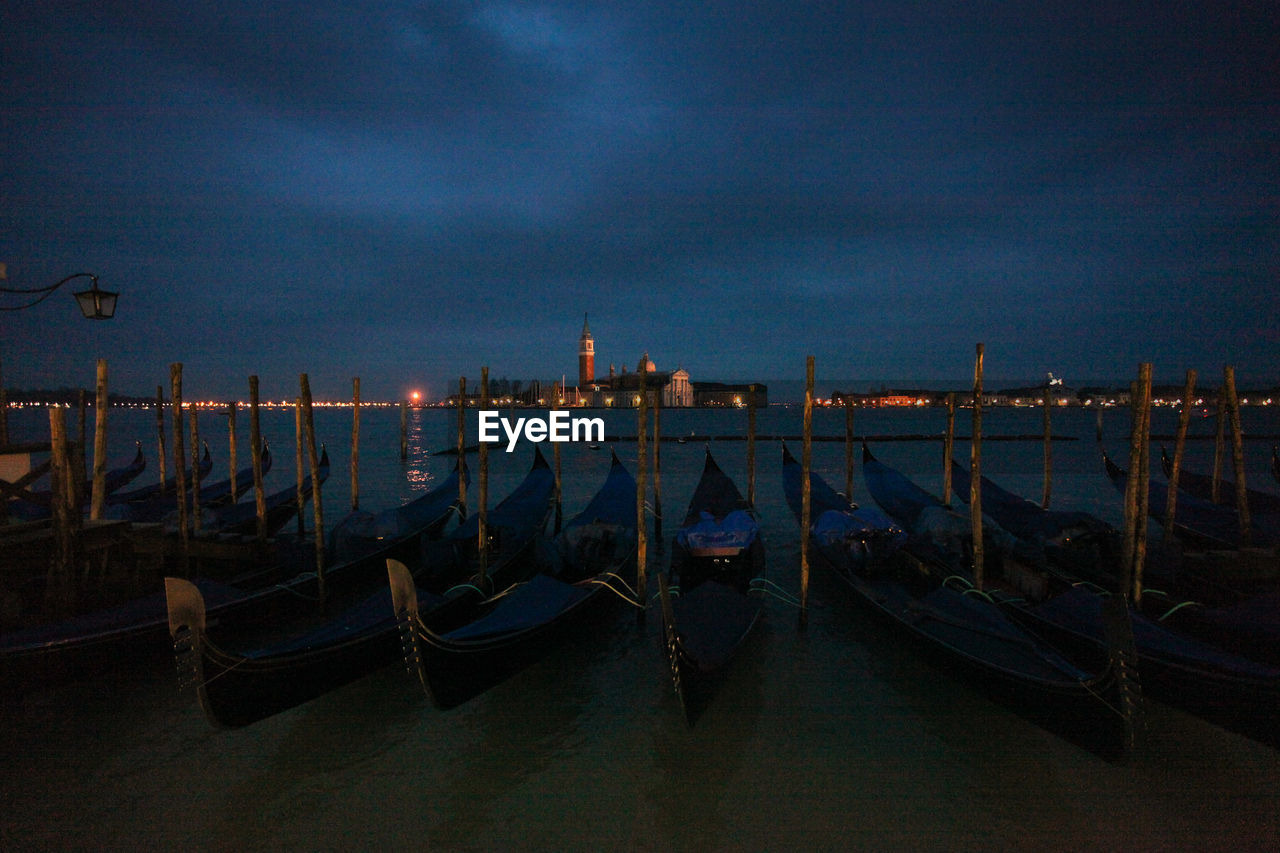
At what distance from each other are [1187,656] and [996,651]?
3.76 feet

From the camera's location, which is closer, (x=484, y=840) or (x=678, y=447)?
(x=484, y=840)

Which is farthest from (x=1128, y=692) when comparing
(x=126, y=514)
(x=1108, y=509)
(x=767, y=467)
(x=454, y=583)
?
(x=767, y=467)

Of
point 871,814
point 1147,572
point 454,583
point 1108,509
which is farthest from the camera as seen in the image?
point 1108,509

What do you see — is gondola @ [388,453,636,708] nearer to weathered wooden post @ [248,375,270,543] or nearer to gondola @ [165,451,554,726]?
gondola @ [165,451,554,726]

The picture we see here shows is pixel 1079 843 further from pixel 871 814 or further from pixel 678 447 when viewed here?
pixel 678 447

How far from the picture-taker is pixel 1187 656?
4.11 m

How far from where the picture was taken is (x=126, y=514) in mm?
9492

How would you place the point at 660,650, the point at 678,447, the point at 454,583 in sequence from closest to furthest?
the point at 660,650 < the point at 454,583 < the point at 678,447

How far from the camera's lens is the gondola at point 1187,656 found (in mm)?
3756

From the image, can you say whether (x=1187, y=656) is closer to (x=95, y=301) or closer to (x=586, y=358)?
(x=95, y=301)

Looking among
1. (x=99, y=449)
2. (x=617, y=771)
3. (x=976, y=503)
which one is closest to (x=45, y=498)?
(x=99, y=449)

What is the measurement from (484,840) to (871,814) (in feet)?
8.14

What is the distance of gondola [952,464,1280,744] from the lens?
3.76m

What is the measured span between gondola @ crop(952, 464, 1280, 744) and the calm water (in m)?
0.54
